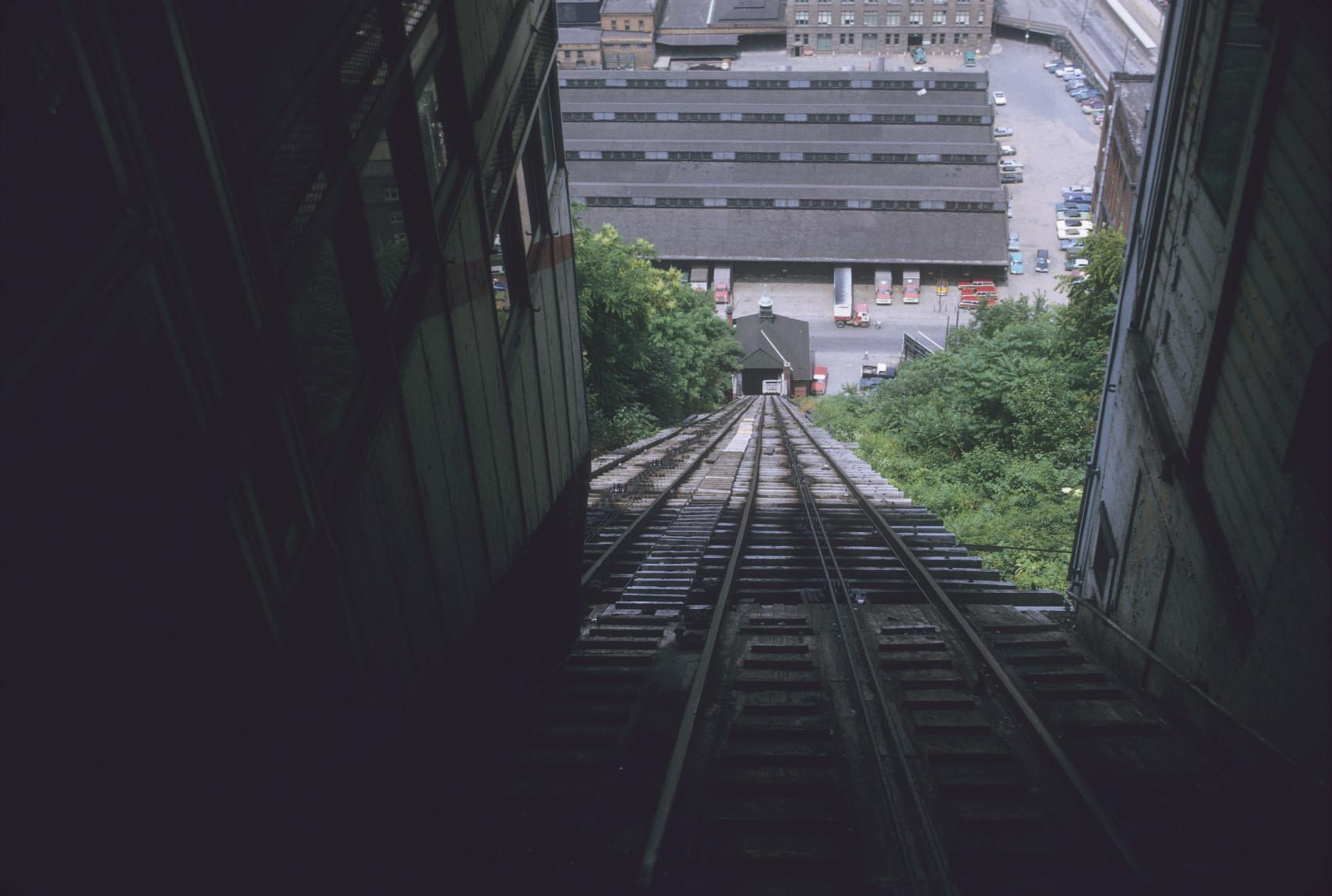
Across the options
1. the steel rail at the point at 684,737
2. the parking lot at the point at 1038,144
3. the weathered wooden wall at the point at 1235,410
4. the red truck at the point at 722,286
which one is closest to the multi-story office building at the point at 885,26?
the parking lot at the point at 1038,144

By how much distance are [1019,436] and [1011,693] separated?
1379 cm

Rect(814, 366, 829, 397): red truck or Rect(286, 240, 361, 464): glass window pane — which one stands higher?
Result: Rect(286, 240, 361, 464): glass window pane

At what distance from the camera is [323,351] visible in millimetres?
3182

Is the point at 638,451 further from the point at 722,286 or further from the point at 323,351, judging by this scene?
the point at 722,286

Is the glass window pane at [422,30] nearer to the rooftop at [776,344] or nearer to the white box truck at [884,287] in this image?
the rooftop at [776,344]

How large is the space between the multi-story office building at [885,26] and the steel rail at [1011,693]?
3159 inches

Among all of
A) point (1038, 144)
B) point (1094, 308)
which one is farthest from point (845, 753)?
point (1038, 144)

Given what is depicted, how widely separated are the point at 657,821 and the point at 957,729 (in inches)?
88.6

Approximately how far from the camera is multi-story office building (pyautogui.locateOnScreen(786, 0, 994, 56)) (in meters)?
76.9

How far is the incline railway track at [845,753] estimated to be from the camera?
12.6 feet

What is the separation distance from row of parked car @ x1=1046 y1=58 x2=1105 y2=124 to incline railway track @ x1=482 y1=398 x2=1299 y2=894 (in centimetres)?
7435

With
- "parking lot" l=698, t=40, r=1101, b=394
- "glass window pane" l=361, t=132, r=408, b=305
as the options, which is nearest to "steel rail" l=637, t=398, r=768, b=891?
"glass window pane" l=361, t=132, r=408, b=305

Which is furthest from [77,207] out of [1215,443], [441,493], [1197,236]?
[1197,236]

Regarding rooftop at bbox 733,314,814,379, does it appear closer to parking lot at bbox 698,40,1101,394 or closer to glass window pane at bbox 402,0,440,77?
parking lot at bbox 698,40,1101,394
